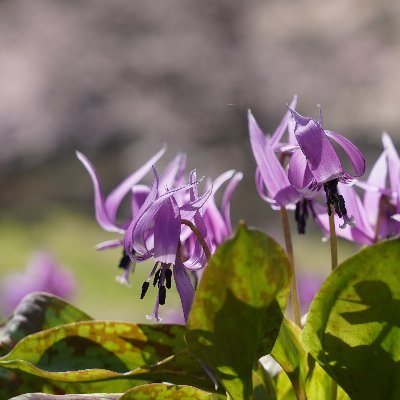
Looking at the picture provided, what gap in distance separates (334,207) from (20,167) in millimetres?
8312

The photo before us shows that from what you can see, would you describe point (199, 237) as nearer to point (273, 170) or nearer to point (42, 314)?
point (273, 170)

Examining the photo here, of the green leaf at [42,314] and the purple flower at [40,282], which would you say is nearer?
the green leaf at [42,314]

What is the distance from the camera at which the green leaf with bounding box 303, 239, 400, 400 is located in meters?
0.74

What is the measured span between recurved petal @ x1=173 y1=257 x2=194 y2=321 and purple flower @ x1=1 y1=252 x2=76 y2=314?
6.57 feet

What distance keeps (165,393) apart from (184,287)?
10cm

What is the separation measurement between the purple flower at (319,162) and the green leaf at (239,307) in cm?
16

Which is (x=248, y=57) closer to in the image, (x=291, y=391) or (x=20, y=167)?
(x=20, y=167)

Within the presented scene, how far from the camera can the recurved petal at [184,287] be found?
33.5 inches

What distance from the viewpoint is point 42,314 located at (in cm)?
108

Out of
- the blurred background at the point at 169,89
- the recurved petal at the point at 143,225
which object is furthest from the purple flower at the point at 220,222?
the blurred background at the point at 169,89

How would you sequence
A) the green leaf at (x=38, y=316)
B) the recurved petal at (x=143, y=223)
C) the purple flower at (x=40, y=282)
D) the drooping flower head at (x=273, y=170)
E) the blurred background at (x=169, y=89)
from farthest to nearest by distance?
the blurred background at (x=169, y=89) → the purple flower at (x=40, y=282) → the green leaf at (x=38, y=316) → the drooping flower head at (x=273, y=170) → the recurved petal at (x=143, y=223)

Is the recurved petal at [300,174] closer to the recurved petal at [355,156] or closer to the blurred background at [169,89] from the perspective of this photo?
the recurved petal at [355,156]

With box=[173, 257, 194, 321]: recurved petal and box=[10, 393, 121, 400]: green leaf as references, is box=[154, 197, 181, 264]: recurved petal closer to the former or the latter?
box=[173, 257, 194, 321]: recurved petal

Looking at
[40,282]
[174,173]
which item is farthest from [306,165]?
[40,282]
